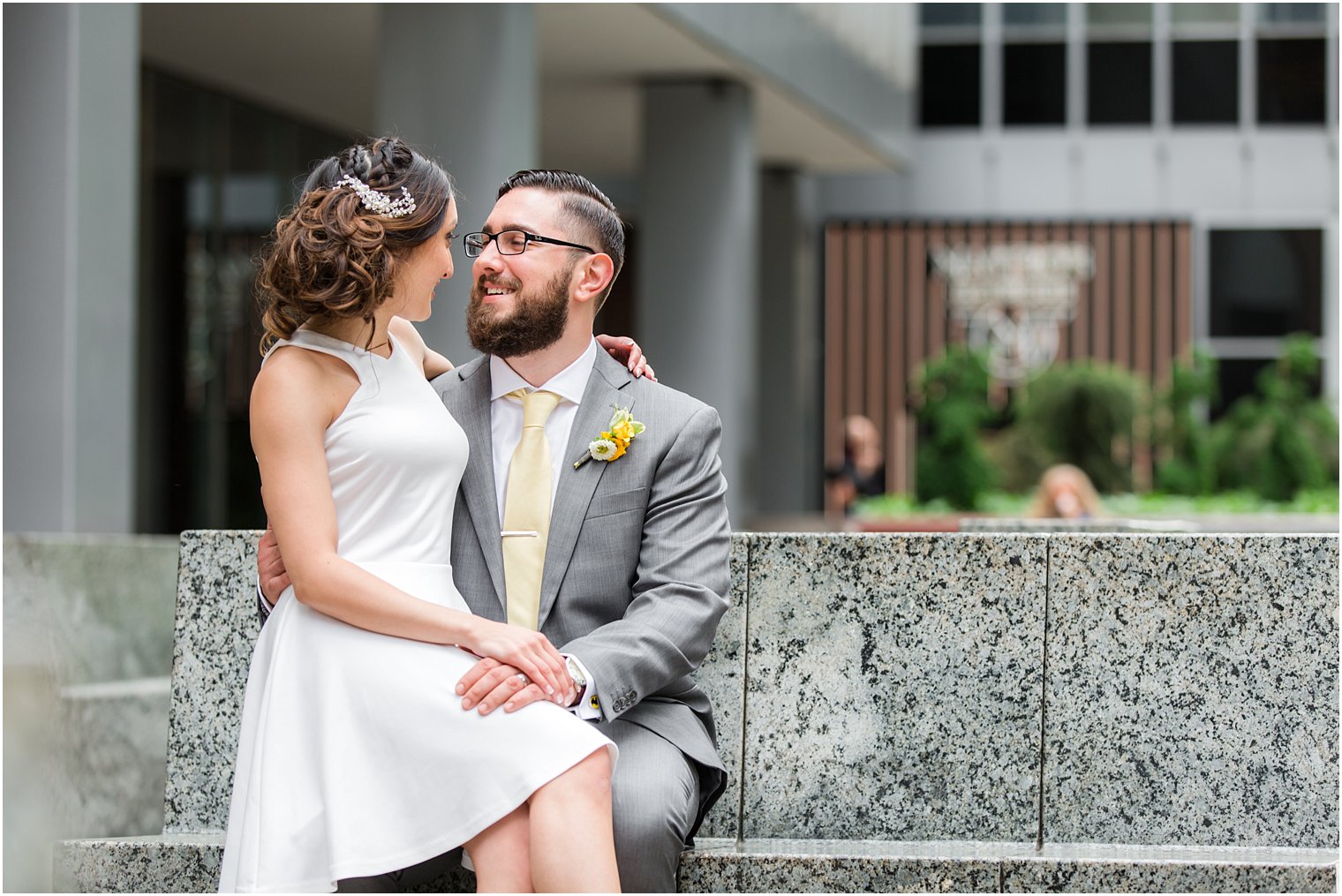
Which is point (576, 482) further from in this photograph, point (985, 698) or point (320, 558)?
point (985, 698)

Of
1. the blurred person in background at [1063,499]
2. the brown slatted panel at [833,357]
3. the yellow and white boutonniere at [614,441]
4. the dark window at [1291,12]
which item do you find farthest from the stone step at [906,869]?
the dark window at [1291,12]

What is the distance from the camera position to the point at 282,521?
3432mm

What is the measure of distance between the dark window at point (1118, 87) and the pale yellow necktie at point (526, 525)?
20839 mm

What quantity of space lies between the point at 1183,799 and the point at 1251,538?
0.70 meters

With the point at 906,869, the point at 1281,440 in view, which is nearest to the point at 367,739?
the point at 906,869

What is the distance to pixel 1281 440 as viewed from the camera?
16.7 metres

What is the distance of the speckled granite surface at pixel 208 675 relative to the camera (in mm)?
4531

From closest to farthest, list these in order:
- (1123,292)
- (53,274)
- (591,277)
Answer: (591,277), (53,274), (1123,292)

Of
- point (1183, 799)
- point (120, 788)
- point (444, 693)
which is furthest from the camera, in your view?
point (120, 788)

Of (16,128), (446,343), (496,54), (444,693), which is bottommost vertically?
(444,693)

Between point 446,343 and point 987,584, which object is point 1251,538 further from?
point 446,343

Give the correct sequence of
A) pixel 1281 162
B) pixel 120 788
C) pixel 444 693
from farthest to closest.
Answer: pixel 1281 162 → pixel 120 788 → pixel 444 693

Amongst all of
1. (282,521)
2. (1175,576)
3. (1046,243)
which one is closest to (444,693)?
(282,521)

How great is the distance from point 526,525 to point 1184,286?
20.9 meters
